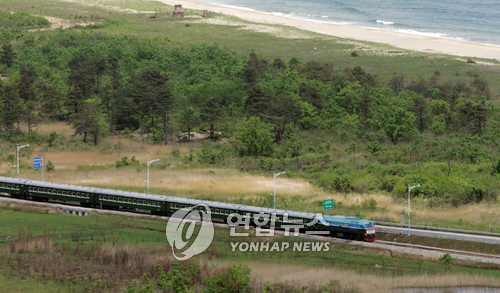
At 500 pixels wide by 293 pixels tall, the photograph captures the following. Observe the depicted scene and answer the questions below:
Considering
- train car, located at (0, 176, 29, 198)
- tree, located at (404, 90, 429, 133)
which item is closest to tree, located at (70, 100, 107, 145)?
train car, located at (0, 176, 29, 198)

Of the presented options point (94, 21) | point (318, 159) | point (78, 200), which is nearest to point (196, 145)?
point (318, 159)

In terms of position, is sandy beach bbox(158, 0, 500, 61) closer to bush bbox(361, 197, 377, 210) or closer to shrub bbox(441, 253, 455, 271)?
bush bbox(361, 197, 377, 210)

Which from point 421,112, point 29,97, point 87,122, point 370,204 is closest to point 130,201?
point 370,204

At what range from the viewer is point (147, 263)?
40.5m

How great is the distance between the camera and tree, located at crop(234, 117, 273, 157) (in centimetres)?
8262

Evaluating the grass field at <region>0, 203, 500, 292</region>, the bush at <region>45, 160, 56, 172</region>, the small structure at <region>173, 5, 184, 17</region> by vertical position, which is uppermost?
the small structure at <region>173, 5, 184, 17</region>

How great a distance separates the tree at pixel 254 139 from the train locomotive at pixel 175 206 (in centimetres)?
2620

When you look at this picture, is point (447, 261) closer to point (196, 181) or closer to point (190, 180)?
point (196, 181)

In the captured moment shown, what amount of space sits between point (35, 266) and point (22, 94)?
70500mm

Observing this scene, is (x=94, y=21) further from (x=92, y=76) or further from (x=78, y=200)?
(x=78, y=200)

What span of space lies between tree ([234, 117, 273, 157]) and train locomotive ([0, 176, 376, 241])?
26203mm

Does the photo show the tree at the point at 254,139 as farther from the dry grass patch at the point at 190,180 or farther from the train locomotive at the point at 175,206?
the train locomotive at the point at 175,206

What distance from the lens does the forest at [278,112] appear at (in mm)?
→ 72062

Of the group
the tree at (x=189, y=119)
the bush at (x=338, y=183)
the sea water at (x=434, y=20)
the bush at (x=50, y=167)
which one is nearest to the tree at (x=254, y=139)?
the tree at (x=189, y=119)
